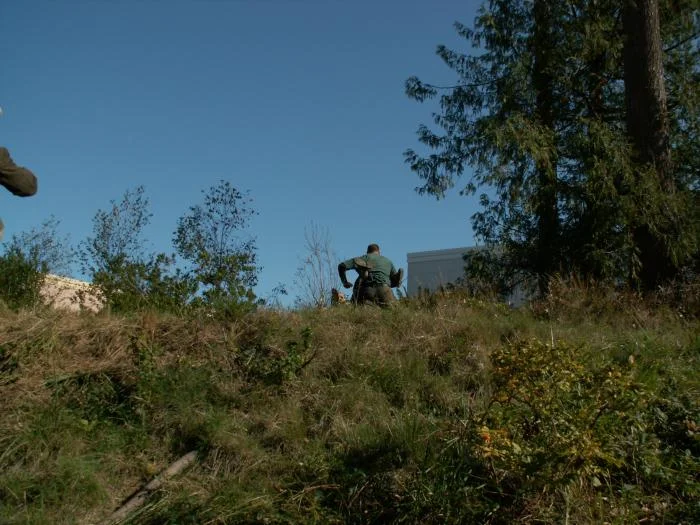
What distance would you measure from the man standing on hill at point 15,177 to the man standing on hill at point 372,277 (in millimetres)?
5570

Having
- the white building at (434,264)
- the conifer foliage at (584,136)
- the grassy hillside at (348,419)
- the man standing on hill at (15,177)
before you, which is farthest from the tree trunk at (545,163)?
the white building at (434,264)

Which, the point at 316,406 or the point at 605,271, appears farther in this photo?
the point at 605,271

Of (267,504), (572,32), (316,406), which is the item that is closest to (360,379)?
(316,406)

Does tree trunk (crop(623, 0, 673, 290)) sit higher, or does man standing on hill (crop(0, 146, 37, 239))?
tree trunk (crop(623, 0, 673, 290))

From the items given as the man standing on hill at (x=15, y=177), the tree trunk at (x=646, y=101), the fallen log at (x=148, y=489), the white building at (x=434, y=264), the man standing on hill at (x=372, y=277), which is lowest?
the fallen log at (x=148, y=489)

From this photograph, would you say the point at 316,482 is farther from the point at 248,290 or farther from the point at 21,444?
the point at 248,290

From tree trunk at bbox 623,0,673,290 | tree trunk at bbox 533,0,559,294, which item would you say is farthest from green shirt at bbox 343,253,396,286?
tree trunk at bbox 623,0,673,290

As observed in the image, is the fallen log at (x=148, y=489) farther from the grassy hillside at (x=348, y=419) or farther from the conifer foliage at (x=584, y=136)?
the conifer foliage at (x=584, y=136)

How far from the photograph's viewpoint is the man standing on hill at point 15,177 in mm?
4980

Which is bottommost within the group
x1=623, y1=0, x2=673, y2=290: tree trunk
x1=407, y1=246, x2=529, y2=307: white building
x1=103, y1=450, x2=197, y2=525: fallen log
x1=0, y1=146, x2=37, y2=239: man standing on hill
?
x1=103, y1=450, x2=197, y2=525: fallen log

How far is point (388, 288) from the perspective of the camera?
10109mm

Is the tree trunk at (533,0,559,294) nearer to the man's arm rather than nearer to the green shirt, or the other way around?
the green shirt

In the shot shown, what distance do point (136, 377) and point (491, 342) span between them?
3.37 metres

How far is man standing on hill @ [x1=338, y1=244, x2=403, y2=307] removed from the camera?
999 cm
